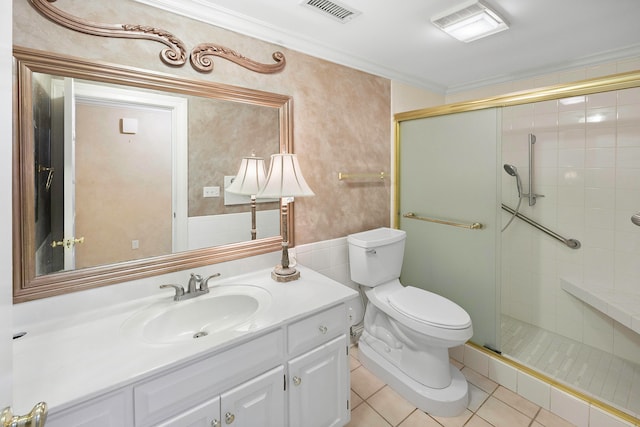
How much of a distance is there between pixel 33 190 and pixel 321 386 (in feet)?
4.57

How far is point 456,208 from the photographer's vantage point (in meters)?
2.12

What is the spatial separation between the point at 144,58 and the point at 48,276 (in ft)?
3.23

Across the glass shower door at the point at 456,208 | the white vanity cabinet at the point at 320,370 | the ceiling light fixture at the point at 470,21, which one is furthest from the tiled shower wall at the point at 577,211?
the white vanity cabinet at the point at 320,370

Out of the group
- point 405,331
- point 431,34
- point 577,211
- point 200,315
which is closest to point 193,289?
point 200,315

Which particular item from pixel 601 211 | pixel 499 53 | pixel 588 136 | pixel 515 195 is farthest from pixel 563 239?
pixel 499 53

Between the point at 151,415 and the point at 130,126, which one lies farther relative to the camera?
the point at 130,126

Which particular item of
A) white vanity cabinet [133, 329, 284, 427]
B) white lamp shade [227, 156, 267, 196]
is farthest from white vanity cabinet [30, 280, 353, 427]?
white lamp shade [227, 156, 267, 196]

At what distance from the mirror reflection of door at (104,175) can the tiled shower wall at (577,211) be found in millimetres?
2491

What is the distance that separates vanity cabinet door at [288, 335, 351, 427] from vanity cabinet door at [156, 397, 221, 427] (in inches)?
12.0

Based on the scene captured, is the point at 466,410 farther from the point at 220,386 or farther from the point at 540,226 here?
the point at 540,226

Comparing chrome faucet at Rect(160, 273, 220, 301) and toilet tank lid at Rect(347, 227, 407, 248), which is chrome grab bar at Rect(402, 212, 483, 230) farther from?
chrome faucet at Rect(160, 273, 220, 301)

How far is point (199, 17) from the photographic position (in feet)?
4.78

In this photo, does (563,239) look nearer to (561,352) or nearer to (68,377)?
(561,352)

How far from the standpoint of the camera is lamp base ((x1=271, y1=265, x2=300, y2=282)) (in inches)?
61.5
